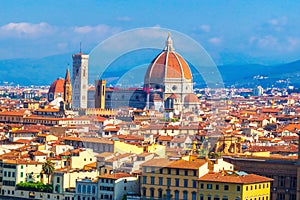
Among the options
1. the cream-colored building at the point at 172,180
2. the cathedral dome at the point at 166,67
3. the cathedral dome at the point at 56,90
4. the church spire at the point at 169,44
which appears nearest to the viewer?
the church spire at the point at 169,44

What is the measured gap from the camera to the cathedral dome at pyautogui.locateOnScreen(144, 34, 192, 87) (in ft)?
60.6

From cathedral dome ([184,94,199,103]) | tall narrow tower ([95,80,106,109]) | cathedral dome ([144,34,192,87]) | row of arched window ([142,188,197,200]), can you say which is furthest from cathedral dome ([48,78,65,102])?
cathedral dome ([144,34,192,87])

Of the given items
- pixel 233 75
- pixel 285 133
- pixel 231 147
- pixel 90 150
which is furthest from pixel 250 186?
pixel 233 75

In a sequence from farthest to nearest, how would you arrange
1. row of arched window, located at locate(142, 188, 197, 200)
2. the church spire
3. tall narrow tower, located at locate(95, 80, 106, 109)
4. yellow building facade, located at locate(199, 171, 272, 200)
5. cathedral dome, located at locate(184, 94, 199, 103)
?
1. cathedral dome, located at locate(184, 94, 199, 103)
2. tall narrow tower, located at locate(95, 80, 106, 109)
3. row of arched window, located at locate(142, 188, 197, 200)
4. yellow building facade, located at locate(199, 171, 272, 200)
5. the church spire

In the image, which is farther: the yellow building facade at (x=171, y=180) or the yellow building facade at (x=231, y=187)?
the yellow building facade at (x=171, y=180)

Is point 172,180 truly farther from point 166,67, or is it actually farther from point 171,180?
point 166,67

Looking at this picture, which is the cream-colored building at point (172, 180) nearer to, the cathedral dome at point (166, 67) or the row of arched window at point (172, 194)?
the row of arched window at point (172, 194)

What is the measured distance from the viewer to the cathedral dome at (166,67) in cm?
1848

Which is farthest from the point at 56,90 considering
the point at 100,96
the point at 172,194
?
the point at 172,194

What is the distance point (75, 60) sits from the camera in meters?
56.3

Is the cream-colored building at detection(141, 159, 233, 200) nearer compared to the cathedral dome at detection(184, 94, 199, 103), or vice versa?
the cream-colored building at detection(141, 159, 233, 200)

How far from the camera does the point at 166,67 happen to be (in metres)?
19.7

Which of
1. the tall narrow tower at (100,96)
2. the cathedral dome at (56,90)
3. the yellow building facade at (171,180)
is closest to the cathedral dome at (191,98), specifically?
the tall narrow tower at (100,96)

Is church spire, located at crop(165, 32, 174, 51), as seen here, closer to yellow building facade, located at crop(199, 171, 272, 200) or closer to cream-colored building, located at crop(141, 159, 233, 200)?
cream-colored building, located at crop(141, 159, 233, 200)
